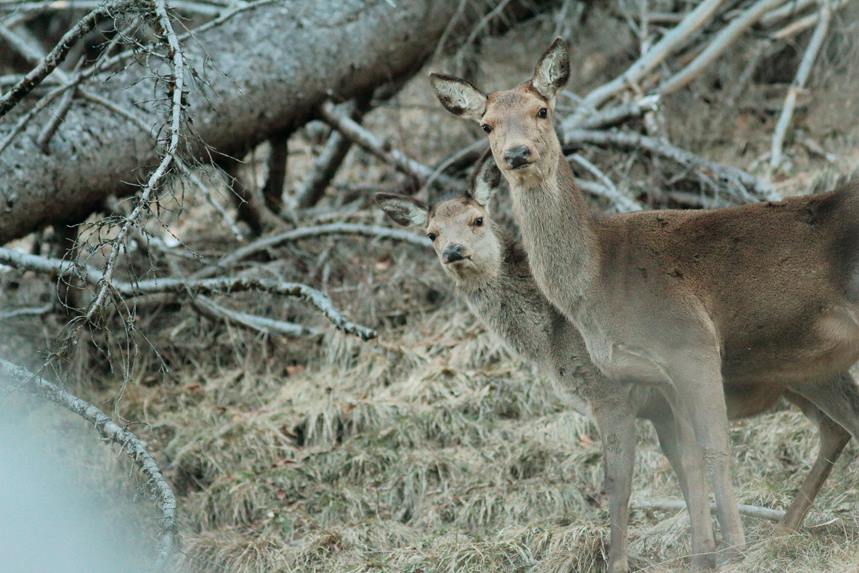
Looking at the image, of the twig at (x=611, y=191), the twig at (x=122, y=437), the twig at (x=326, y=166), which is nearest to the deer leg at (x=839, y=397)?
the twig at (x=611, y=191)

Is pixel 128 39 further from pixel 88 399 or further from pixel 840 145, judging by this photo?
pixel 840 145

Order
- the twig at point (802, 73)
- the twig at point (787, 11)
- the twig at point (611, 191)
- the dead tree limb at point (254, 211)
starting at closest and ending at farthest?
1. the twig at point (611, 191)
2. the dead tree limb at point (254, 211)
3. the twig at point (802, 73)
4. the twig at point (787, 11)

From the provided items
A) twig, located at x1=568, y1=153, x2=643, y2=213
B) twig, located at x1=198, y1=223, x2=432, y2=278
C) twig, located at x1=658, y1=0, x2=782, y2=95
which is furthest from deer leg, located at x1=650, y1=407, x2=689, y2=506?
twig, located at x1=658, y1=0, x2=782, y2=95

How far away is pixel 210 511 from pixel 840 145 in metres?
5.72

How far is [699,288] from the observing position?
5387 mm

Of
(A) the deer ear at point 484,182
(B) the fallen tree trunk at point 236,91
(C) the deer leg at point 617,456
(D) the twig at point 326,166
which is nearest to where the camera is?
(C) the deer leg at point 617,456

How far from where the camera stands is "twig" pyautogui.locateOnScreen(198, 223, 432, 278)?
26.6 feet

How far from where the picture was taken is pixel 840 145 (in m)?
9.16

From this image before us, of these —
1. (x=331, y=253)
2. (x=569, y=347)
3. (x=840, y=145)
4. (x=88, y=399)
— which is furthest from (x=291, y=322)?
(x=840, y=145)

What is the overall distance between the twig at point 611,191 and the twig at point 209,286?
7.21 ft

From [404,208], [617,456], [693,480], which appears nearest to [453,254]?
[404,208]

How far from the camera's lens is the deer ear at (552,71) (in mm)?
5793

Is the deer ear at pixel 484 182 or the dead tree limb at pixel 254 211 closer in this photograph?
the deer ear at pixel 484 182

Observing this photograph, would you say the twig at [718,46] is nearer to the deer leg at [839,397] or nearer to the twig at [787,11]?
the twig at [787,11]
